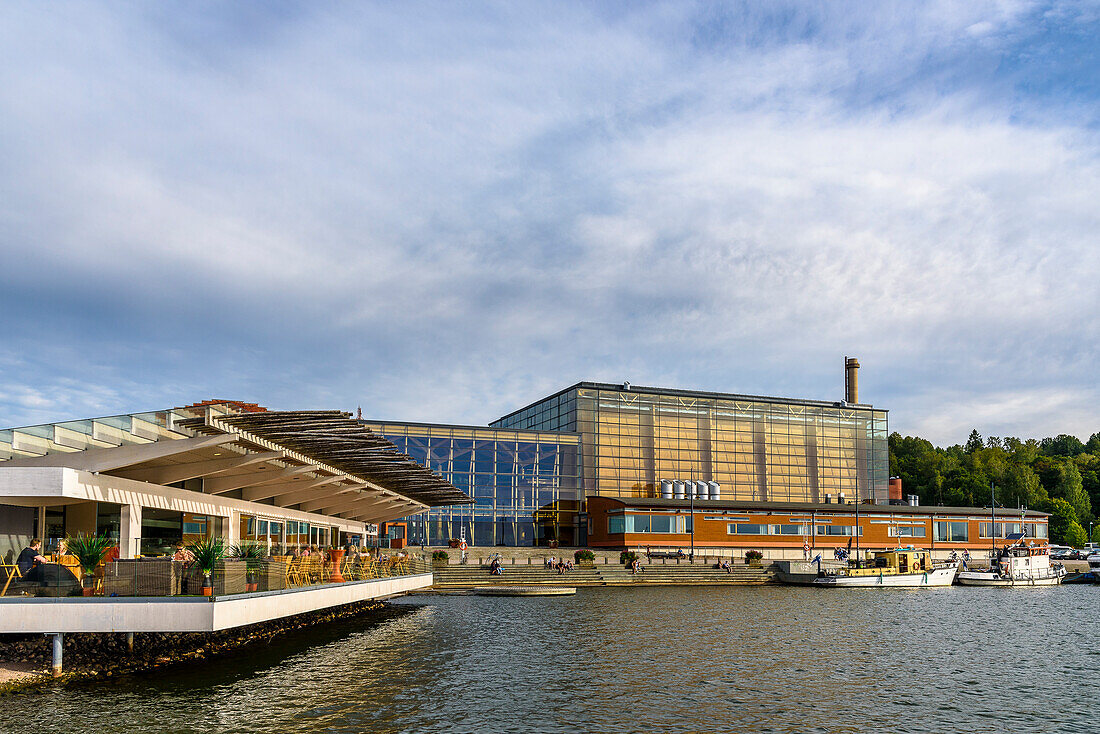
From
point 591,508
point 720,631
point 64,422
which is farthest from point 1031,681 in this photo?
point 591,508

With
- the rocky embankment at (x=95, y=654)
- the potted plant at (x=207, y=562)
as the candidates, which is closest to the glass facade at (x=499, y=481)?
the rocky embankment at (x=95, y=654)

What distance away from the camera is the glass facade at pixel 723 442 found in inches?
3821

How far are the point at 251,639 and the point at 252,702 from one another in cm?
1111

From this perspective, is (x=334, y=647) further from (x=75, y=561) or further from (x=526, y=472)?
(x=526, y=472)

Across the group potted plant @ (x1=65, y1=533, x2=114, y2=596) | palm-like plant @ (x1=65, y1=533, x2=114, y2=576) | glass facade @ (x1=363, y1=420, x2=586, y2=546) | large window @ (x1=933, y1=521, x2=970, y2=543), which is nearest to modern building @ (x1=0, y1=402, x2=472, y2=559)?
potted plant @ (x1=65, y1=533, x2=114, y2=596)

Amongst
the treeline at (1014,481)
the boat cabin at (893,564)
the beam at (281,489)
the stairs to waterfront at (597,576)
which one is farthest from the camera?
the treeline at (1014,481)

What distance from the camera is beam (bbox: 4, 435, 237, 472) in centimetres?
2672

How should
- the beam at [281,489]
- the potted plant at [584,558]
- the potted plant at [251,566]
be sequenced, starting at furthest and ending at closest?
the potted plant at [584,558]
the beam at [281,489]
the potted plant at [251,566]

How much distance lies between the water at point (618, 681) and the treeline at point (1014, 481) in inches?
3950

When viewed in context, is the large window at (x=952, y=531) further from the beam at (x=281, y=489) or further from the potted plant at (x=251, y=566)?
the potted plant at (x=251, y=566)

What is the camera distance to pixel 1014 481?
468ft

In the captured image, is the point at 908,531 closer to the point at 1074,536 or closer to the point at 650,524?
the point at 650,524

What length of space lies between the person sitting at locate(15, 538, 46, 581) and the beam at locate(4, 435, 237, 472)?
10.5ft

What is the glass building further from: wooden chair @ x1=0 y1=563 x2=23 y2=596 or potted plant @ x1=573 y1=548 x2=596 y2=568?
wooden chair @ x1=0 y1=563 x2=23 y2=596
